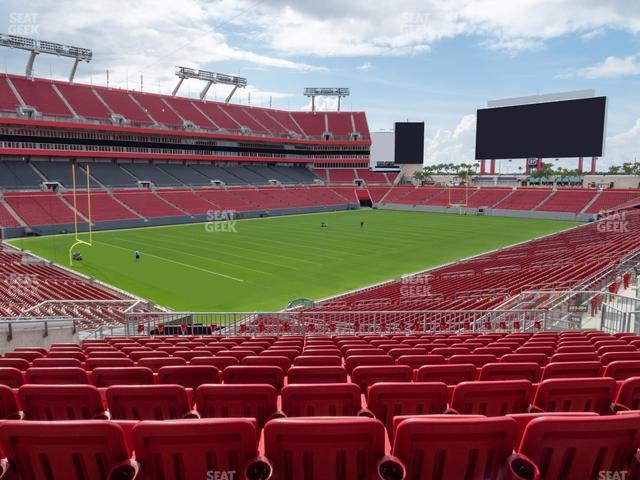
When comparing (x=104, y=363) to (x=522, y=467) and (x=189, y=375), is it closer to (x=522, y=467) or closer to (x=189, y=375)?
(x=189, y=375)

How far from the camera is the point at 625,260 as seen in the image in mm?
18281

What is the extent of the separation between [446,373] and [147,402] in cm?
306

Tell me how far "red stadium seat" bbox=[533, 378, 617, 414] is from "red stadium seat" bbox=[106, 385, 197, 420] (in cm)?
298

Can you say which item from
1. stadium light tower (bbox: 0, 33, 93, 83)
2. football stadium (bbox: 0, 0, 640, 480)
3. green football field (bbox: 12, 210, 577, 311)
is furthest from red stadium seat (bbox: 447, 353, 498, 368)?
stadium light tower (bbox: 0, 33, 93, 83)

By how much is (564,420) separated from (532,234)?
47833 mm

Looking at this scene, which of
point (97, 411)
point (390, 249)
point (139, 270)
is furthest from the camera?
point (390, 249)

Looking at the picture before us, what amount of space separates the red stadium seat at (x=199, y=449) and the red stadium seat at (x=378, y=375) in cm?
220

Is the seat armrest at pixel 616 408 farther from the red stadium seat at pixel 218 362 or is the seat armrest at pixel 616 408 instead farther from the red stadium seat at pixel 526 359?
the red stadium seat at pixel 218 362

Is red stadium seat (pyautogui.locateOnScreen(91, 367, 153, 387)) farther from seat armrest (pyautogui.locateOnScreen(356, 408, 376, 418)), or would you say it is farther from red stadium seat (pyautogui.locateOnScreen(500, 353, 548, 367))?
red stadium seat (pyautogui.locateOnScreen(500, 353, 548, 367))

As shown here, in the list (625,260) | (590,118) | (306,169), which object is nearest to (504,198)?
(590,118)

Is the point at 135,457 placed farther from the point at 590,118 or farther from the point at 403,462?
the point at 590,118

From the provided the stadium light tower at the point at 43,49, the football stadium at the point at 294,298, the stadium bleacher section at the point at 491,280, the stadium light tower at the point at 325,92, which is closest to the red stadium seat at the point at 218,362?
the football stadium at the point at 294,298

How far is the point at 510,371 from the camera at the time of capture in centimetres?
472

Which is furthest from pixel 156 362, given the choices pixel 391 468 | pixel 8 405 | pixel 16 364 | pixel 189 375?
pixel 391 468
